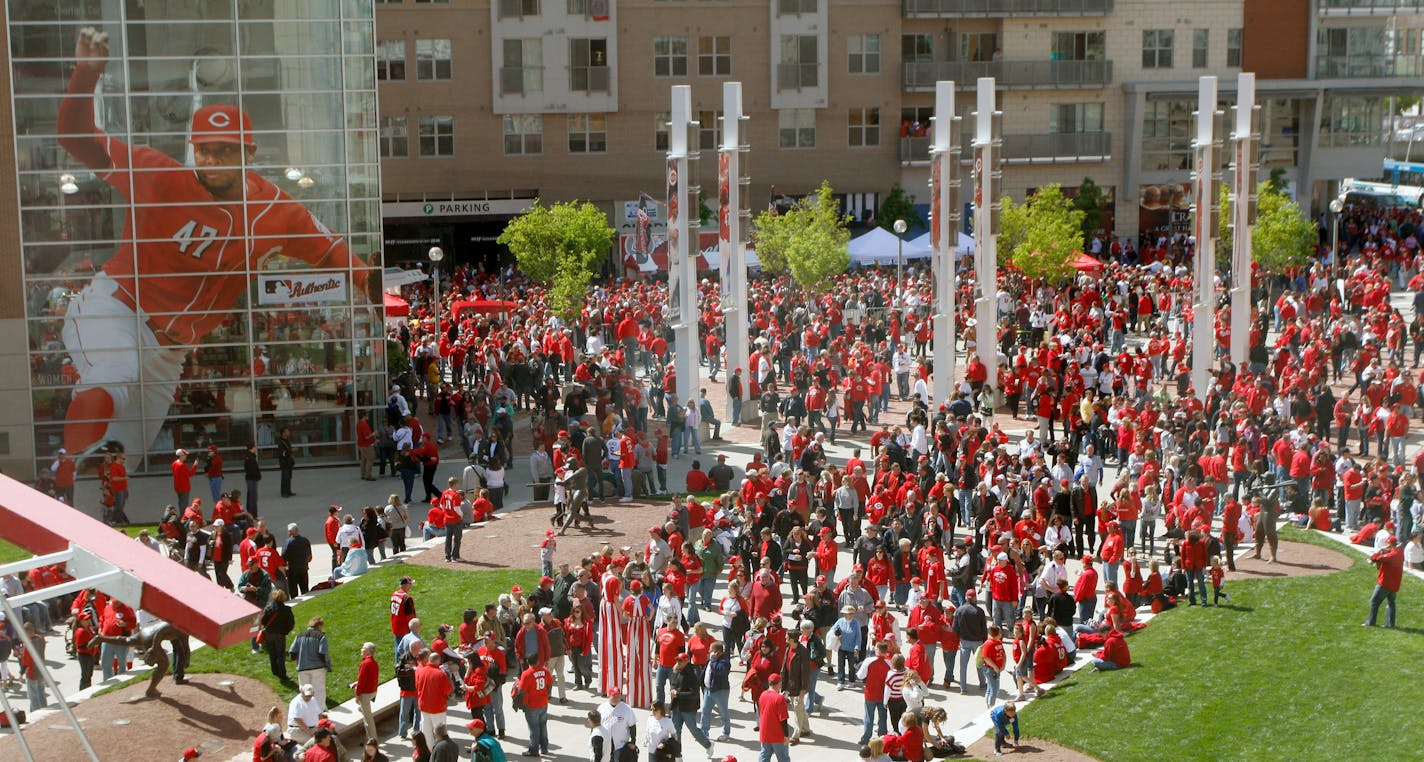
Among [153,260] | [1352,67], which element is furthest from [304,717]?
[1352,67]

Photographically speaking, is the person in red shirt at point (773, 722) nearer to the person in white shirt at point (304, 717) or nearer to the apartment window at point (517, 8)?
the person in white shirt at point (304, 717)

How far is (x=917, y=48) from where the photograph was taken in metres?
62.9

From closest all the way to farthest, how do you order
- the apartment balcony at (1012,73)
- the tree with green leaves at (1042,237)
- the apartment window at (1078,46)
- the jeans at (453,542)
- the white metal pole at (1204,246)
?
the jeans at (453,542) < the white metal pole at (1204,246) < the tree with green leaves at (1042,237) < the apartment balcony at (1012,73) < the apartment window at (1078,46)

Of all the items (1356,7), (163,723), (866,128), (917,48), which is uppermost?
(1356,7)

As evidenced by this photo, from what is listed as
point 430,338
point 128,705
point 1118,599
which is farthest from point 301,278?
point 1118,599

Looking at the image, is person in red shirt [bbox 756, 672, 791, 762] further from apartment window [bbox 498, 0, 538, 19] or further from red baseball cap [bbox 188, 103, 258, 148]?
apartment window [bbox 498, 0, 538, 19]

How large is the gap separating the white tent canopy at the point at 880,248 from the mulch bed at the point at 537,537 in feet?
78.2

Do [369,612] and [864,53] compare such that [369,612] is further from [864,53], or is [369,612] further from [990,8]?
[990,8]

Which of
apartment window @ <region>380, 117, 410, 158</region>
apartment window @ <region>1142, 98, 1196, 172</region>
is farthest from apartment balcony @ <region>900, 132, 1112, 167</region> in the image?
apartment window @ <region>380, 117, 410, 158</region>

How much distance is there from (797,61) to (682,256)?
28.9 metres

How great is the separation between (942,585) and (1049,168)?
45714 mm

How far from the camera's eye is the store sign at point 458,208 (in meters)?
60.3

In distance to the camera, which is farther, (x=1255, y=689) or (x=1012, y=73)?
(x=1012, y=73)

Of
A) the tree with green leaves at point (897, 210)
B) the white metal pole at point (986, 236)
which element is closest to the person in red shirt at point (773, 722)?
the white metal pole at point (986, 236)
